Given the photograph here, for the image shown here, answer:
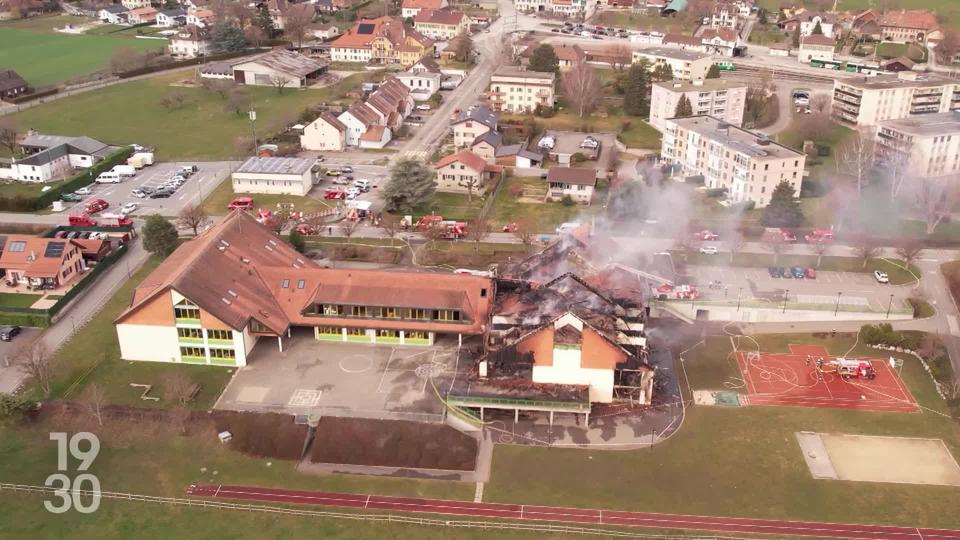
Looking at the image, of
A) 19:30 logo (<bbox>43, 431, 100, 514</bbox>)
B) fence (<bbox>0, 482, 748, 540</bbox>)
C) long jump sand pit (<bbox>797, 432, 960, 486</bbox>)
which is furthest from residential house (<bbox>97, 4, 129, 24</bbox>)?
long jump sand pit (<bbox>797, 432, 960, 486</bbox>)

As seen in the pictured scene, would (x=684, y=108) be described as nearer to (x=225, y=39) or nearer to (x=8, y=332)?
(x=8, y=332)

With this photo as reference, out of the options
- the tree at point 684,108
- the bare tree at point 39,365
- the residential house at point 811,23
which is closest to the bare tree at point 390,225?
the bare tree at point 39,365

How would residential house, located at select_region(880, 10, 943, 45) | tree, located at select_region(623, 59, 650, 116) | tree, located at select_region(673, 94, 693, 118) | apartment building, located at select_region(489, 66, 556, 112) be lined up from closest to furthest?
tree, located at select_region(673, 94, 693, 118), tree, located at select_region(623, 59, 650, 116), apartment building, located at select_region(489, 66, 556, 112), residential house, located at select_region(880, 10, 943, 45)

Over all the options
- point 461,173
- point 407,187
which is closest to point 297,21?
point 461,173

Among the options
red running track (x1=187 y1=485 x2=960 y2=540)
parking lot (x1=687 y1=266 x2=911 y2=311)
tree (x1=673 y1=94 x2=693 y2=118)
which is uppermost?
tree (x1=673 y1=94 x2=693 y2=118)

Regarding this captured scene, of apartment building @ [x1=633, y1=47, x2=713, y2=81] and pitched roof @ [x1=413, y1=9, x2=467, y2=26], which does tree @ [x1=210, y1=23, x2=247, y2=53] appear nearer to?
pitched roof @ [x1=413, y1=9, x2=467, y2=26]

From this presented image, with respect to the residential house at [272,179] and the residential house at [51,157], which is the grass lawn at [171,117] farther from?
the residential house at [272,179]
